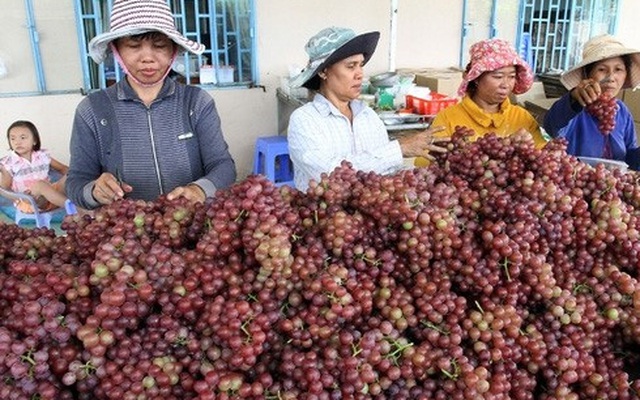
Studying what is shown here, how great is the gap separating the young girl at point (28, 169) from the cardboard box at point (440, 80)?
3.33m

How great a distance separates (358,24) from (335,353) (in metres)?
5.08

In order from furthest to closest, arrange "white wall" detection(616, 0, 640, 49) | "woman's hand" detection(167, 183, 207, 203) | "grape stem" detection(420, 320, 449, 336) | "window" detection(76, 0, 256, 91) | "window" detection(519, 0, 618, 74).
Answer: "white wall" detection(616, 0, 640, 49) < "window" detection(519, 0, 618, 74) < "window" detection(76, 0, 256, 91) < "woman's hand" detection(167, 183, 207, 203) < "grape stem" detection(420, 320, 449, 336)

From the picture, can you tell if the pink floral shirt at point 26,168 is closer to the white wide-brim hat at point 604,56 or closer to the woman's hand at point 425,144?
the woman's hand at point 425,144

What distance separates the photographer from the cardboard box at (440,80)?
5246 mm

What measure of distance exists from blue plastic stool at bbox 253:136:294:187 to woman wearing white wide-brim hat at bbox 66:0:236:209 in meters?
2.52

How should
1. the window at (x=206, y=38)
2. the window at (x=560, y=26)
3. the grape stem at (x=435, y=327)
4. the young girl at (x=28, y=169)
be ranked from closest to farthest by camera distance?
the grape stem at (x=435, y=327)
the young girl at (x=28, y=169)
the window at (x=206, y=38)
the window at (x=560, y=26)

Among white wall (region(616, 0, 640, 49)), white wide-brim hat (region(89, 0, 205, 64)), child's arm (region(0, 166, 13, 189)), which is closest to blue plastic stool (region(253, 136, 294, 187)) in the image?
child's arm (region(0, 166, 13, 189))

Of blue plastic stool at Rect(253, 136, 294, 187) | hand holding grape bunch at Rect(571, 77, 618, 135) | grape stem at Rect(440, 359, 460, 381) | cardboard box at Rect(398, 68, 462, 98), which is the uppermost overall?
hand holding grape bunch at Rect(571, 77, 618, 135)

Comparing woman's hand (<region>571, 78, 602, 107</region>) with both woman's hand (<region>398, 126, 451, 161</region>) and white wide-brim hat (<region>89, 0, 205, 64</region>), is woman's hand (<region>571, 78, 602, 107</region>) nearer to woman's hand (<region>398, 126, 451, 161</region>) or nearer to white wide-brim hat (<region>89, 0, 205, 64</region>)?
woman's hand (<region>398, 126, 451, 161</region>)

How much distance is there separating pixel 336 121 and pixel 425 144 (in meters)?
0.64

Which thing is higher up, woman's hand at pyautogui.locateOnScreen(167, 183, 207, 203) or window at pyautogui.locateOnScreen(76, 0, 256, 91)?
window at pyautogui.locateOnScreen(76, 0, 256, 91)

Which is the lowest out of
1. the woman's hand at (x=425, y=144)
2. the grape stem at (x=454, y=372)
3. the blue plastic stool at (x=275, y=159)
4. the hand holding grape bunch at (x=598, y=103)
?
the blue plastic stool at (x=275, y=159)

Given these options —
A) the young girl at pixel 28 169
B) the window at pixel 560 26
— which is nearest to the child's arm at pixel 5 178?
the young girl at pixel 28 169

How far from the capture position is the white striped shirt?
2.14 m
